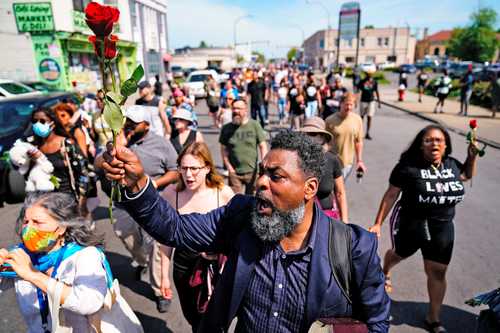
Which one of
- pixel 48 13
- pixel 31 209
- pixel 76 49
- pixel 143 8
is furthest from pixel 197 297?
pixel 143 8

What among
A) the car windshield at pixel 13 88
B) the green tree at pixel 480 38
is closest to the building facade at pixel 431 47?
the green tree at pixel 480 38

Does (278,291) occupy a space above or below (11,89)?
below

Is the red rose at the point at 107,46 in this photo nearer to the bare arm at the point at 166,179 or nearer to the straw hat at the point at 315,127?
the bare arm at the point at 166,179

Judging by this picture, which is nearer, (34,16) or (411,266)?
(411,266)

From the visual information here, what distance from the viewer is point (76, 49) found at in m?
21.0

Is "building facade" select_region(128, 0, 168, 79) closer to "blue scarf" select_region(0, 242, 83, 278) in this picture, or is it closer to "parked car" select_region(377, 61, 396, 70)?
"blue scarf" select_region(0, 242, 83, 278)

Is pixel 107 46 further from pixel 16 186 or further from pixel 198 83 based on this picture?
pixel 198 83

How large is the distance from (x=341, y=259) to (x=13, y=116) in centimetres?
759

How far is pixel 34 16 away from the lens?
1839 centimetres

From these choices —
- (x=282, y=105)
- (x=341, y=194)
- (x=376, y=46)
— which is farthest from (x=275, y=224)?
(x=376, y=46)

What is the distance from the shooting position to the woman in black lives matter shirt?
2928 millimetres

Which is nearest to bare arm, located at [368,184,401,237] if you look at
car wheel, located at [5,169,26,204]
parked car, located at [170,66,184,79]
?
car wheel, located at [5,169,26,204]

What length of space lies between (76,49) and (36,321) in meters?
22.7

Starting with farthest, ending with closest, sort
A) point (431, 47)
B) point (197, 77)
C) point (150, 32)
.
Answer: point (431, 47)
point (150, 32)
point (197, 77)
